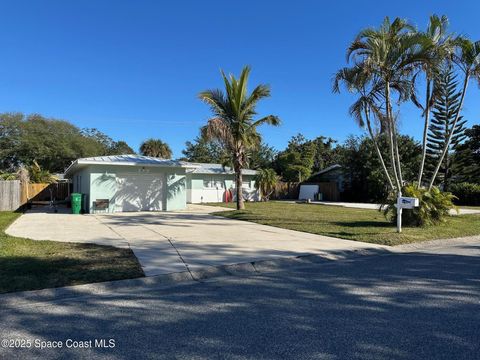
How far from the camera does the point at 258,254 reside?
8.27 meters

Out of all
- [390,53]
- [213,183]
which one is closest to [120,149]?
[213,183]

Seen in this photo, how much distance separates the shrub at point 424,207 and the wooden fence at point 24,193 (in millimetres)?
19264

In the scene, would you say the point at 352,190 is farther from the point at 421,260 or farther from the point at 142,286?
the point at 142,286

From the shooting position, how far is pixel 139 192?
20.1m

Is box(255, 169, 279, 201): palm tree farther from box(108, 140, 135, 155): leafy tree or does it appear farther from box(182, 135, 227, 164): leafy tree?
box(108, 140, 135, 155): leafy tree

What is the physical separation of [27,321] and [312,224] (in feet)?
34.6

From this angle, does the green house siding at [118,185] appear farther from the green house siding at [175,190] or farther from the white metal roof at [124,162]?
the white metal roof at [124,162]

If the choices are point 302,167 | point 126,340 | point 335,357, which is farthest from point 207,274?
point 302,167

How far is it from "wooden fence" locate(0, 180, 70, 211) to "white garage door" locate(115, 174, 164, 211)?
607 cm

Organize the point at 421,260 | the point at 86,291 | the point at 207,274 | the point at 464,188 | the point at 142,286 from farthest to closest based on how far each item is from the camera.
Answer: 1. the point at 464,188
2. the point at 421,260
3. the point at 207,274
4. the point at 142,286
5. the point at 86,291

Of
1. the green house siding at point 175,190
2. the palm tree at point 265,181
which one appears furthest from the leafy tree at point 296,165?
the green house siding at point 175,190

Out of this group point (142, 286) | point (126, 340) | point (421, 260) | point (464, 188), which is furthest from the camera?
point (464, 188)

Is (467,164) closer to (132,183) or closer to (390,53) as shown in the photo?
(390,53)

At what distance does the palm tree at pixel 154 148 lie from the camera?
4172 cm
